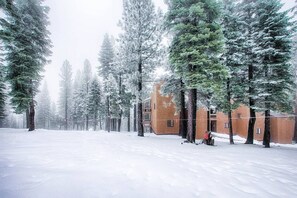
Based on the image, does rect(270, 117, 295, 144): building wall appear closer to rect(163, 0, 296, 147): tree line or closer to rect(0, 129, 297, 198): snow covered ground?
rect(163, 0, 296, 147): tree line

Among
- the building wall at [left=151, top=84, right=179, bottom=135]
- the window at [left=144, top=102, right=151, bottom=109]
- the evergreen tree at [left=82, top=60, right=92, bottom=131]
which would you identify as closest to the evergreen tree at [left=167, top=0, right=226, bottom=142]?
the building wall at [left=151, top=84, right=179, bottom=135]

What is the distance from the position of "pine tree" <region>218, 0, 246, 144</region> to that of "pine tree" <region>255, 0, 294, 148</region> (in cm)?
161

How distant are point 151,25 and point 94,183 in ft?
59.3

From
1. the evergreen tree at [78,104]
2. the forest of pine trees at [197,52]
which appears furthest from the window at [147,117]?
the forest of pine trees at [197,52]

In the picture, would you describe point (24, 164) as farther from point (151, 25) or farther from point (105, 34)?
point (105, 34)

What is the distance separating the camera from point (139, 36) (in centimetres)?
2020

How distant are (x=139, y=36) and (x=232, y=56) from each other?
8890mm

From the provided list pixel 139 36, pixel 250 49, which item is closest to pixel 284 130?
pixel 250 49

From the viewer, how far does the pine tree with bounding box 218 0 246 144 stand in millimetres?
18125

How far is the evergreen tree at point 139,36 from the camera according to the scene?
2020 centimetres

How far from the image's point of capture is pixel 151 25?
2031cm

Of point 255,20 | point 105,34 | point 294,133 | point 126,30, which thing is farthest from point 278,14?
point 105,34

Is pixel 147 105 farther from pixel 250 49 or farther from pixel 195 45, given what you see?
pixel 195 45

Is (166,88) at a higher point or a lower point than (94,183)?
higher
